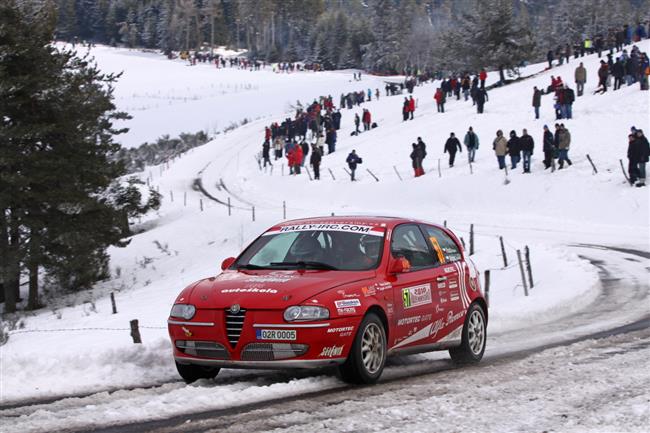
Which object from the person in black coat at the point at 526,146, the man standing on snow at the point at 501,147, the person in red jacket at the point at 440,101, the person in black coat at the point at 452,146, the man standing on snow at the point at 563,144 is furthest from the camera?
the person in red jacket at the point at 440,101

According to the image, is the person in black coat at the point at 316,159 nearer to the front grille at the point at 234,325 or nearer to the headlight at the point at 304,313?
the front grille at the point at 234,325

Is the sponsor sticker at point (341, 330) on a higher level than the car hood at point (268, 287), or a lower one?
lower

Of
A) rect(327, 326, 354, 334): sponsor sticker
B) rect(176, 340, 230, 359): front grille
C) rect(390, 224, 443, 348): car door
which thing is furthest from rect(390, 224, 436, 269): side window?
rect(176, 340, 230, 359): front grille

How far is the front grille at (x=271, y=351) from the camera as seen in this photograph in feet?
23.7

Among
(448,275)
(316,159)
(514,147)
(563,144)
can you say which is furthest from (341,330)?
(316,159)

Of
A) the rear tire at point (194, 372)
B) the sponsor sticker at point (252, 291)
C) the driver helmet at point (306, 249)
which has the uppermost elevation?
the driver helmet at point (306, 249)

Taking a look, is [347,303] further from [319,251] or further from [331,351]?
[319,251]

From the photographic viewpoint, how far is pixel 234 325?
7.39 meters

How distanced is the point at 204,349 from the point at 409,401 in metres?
1.94

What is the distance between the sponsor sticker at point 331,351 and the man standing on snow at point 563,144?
2415 centimetres

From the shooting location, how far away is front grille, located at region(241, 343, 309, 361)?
23.7 ft

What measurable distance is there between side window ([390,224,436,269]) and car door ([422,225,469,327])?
0.13m

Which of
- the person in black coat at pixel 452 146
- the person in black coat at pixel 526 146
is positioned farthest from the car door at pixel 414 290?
the person in black coat at pixel 452 146

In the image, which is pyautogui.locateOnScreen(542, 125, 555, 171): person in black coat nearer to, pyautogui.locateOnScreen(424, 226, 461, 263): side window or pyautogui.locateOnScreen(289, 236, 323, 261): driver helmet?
pyautogui.locateOnScreen(424, 226, 461, 263): side window
